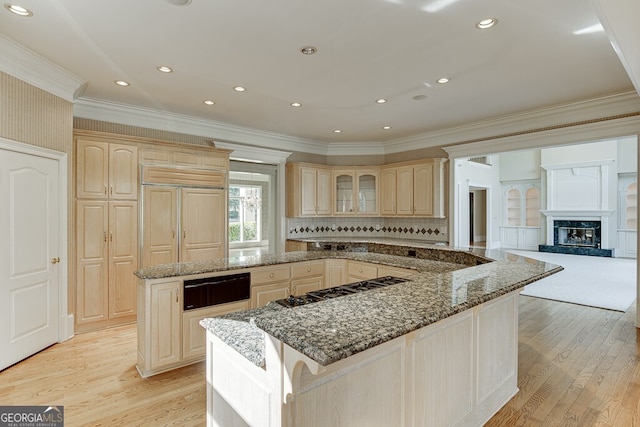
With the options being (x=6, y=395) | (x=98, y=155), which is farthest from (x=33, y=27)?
(x=6, y=395)

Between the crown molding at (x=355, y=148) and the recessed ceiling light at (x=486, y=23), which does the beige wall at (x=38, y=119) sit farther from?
the crown molding at (x=355, y=148)

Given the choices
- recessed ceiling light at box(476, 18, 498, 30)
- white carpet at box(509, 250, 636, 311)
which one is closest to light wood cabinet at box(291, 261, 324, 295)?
recessed ceiling light at box(476, 18, 498, 30)

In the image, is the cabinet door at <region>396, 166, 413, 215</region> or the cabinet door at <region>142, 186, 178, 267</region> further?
the cabinet door at <region>396, 166, 413, 215</region>

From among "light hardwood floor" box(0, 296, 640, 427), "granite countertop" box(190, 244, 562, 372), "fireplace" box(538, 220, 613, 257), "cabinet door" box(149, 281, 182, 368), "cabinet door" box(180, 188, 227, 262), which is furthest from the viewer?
"fireplace" box(538, 220, 613, 257)

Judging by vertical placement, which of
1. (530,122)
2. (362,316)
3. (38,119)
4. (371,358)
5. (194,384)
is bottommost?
(194,384)

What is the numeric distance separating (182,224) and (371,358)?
3.62 meters

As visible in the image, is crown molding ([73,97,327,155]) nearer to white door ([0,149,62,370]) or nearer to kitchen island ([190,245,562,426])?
white door ([0,149,62,370])

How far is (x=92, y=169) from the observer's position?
3.75 metres

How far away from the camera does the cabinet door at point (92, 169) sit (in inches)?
145

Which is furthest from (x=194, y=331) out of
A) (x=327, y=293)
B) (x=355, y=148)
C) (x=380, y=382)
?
(x=355, y=148)

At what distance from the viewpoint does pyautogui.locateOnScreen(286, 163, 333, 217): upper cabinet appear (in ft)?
18.8

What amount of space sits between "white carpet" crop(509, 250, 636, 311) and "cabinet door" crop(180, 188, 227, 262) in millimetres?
5072

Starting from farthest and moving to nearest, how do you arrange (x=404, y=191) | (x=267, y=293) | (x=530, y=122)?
1. (x=404, y=191)
2. (x=530, y=122)
3. (x=267, y=293)

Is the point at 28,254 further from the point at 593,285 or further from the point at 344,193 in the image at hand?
the point at 593,285
